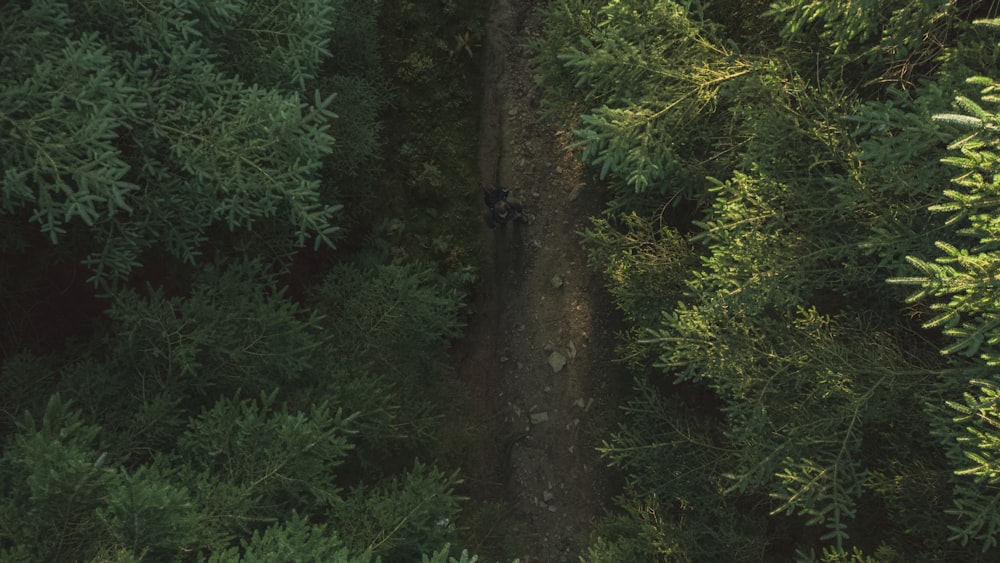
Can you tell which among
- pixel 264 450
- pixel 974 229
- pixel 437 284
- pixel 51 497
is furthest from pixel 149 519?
pixel 974 229

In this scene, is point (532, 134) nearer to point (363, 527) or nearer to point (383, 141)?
point (383, 141)

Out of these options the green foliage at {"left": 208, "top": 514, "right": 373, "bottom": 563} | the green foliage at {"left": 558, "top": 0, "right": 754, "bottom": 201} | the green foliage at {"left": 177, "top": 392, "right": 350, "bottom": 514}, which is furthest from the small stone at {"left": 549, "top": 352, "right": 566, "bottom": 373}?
the green foliage at {"left": 208, "top": 514, "right": 373, "bottom": 563}

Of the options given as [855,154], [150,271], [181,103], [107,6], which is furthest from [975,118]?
[150,271]

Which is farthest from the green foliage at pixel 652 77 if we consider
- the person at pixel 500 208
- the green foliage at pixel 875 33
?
the person at pixel 500 208

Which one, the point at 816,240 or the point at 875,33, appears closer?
the point at 875,33

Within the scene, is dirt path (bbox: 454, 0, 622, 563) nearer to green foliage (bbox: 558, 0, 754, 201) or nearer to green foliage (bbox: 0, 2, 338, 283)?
green foliage (bbox: 558, 0, 754, 201)

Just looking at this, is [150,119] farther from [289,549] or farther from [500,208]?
[500,208]
